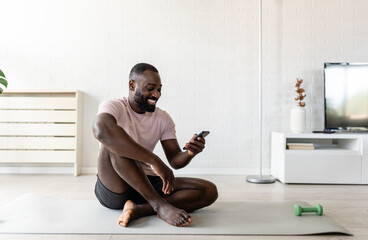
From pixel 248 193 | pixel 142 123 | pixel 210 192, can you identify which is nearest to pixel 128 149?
pixel 142 123

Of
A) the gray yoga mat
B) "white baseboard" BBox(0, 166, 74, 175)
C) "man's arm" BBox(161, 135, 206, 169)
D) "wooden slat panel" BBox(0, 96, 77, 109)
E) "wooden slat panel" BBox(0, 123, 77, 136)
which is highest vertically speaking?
"wooden slat panel" BBox(0, 96, 77, 109)

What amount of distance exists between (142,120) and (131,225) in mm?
567

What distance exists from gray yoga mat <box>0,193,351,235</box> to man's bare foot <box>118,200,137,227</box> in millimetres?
32

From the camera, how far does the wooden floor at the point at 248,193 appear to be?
5.22 ft

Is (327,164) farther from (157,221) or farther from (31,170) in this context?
(31,170)

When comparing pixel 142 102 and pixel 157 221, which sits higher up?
pixel 142 102

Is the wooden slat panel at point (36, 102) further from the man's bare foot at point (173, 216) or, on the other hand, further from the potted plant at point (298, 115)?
the potted plant at point (298, 115)

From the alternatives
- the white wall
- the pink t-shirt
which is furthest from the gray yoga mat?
the white wall

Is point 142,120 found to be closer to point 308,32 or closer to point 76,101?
point 76,101

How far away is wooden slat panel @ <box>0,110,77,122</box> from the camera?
3438mm

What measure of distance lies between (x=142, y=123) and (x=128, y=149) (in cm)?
33

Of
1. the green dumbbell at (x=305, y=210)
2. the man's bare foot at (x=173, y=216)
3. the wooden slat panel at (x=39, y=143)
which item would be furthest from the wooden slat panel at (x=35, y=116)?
the green dumbbell at (x=305, y=210)

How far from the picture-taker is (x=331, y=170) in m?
3.12

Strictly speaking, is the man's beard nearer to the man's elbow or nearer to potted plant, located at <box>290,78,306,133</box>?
the man's elbow
